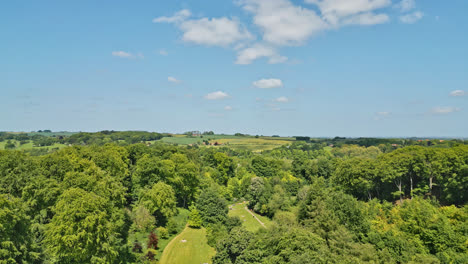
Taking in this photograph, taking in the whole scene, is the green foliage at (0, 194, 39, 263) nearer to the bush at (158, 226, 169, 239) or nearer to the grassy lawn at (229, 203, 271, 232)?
the bush at (158, 226, 169, 239)

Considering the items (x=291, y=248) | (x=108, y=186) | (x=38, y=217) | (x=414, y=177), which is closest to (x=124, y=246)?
(x=108, y=186)

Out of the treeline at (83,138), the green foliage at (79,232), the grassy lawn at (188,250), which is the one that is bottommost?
the grassy lawn at (188,250)

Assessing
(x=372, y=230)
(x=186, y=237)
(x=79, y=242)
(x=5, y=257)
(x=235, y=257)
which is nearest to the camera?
(x=5, y=257)

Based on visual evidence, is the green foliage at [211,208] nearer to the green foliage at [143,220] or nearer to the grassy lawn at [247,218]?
the grassy lawn at [247,218]

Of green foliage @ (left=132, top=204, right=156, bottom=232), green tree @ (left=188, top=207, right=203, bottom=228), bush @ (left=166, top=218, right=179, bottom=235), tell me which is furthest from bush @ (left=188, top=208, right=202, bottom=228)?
green foliage @ (left=132, top=204, right=156, bottom=232)

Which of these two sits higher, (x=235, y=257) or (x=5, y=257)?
(x=5, y=257)

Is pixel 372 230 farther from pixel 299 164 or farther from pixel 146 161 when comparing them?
pixel 299 164

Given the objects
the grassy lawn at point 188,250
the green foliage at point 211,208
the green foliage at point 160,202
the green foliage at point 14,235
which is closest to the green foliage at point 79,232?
the green foliage at point 14,235
